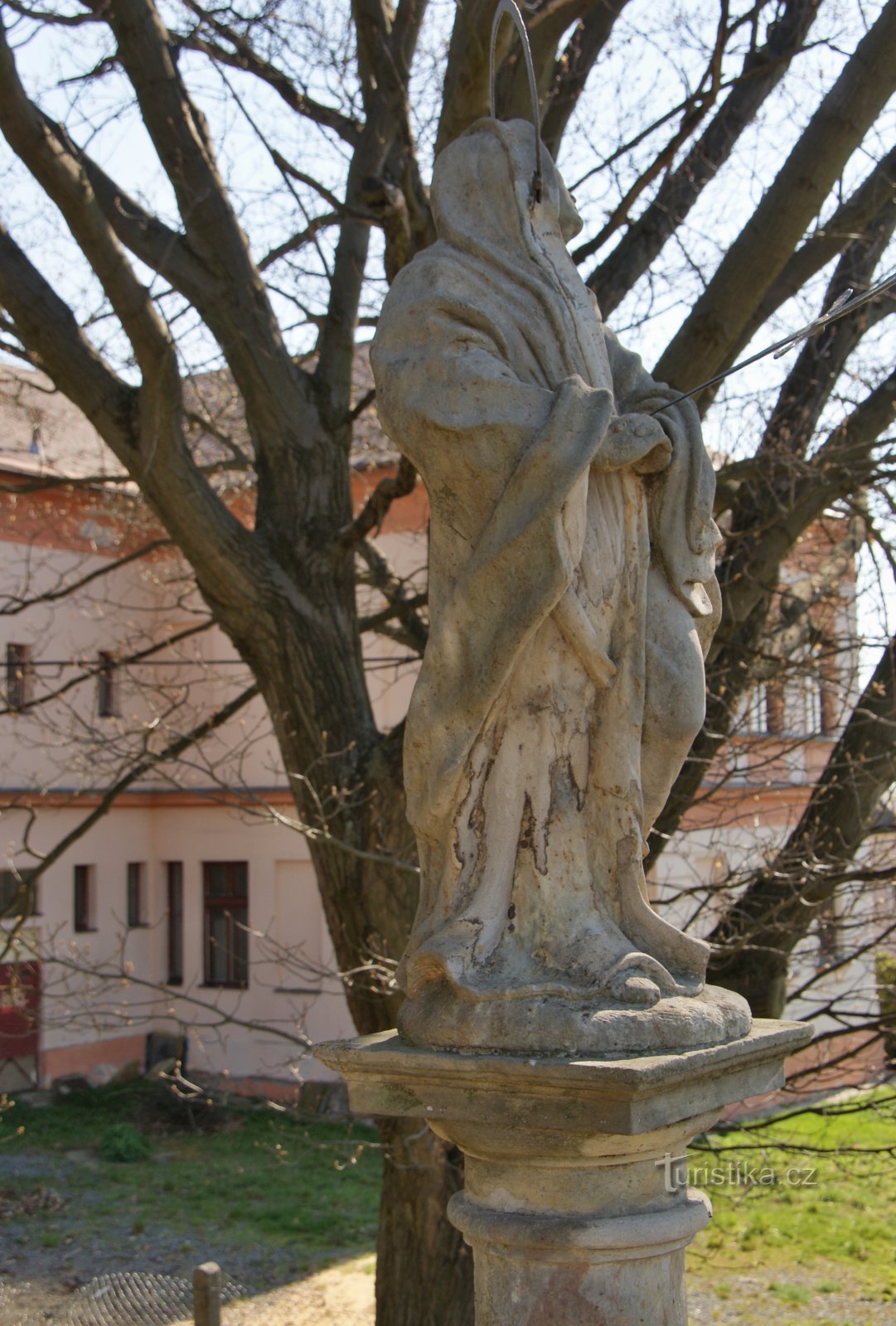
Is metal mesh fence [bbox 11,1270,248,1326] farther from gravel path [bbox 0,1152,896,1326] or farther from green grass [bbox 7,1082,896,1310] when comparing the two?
green grass [bbox 7,1082,896,1310]

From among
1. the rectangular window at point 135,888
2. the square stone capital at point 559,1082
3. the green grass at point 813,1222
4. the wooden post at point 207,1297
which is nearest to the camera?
the square stone capital at point 559,1082

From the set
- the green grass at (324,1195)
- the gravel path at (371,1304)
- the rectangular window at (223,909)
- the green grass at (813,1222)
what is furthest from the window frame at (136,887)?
the green grass at (813,1222)

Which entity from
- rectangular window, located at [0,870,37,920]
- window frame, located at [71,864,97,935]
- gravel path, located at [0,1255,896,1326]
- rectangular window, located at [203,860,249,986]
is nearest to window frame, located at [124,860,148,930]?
window frame, located at [71,864,97,935]

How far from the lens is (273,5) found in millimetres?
7738

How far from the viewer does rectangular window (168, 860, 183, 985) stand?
19984mm

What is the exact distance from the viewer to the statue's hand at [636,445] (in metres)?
3.33

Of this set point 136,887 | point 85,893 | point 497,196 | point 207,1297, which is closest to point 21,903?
point 207,1297

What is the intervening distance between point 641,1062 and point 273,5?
263 inches

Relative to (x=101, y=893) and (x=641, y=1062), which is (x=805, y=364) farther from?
(x=101, y=893)

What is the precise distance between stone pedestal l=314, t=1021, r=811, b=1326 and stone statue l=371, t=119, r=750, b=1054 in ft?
0.28

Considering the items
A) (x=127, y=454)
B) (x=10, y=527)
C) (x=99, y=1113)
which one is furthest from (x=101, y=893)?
(x=127, y=454)

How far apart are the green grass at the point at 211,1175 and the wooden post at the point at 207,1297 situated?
180 centimetres

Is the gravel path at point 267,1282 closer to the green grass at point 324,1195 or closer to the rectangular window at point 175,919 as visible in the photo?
the green grass at point 324,1195

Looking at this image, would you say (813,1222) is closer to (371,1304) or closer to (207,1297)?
(371,1304)
